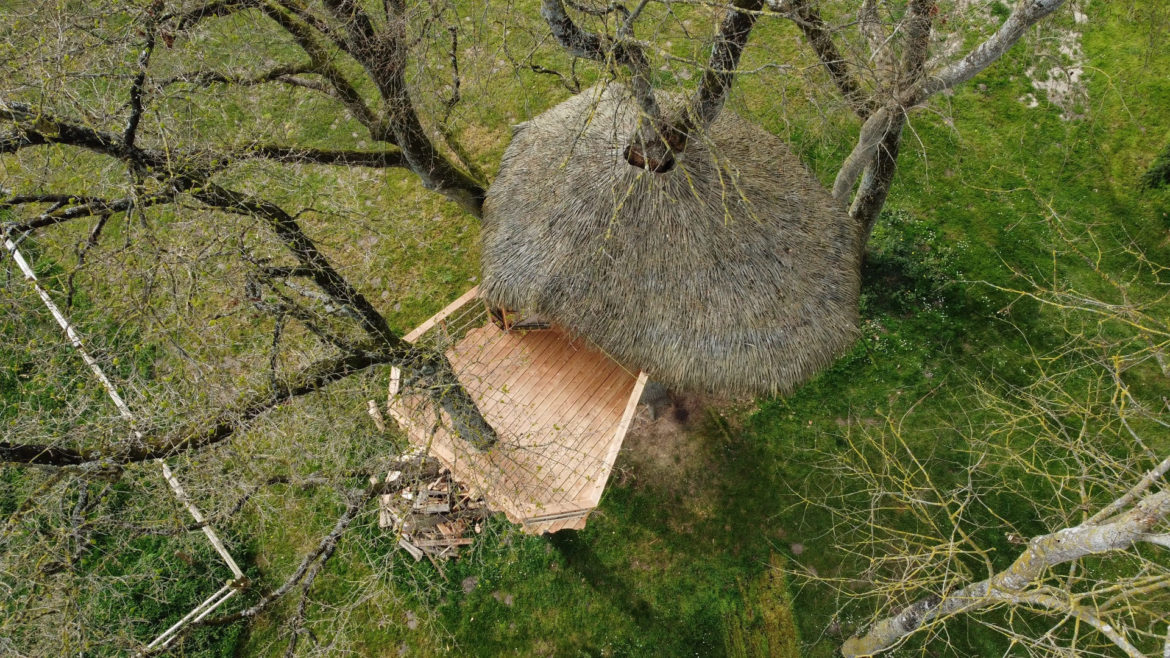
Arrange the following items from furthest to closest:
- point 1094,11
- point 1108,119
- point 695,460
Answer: point 1094,11 → point 1108,119 → point 695,460

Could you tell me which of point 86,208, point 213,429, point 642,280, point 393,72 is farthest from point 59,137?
point 642,280

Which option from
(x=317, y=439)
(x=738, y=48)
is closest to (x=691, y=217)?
Answer: (x=738, y=48)

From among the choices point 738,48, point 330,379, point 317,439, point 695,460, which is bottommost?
point 695,460

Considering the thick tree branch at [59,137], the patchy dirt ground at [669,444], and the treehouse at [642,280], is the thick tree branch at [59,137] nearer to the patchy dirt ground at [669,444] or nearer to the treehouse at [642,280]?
the treehouse at [642,280]

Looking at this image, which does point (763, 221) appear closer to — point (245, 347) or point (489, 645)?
point (489, 645)

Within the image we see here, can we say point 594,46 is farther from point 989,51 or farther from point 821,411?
point 821,411

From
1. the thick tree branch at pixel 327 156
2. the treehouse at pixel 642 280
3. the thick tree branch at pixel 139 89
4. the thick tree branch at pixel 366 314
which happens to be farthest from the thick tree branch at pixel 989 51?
the thick tree branch at pixel 139 89

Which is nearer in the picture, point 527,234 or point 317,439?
point 317,439
